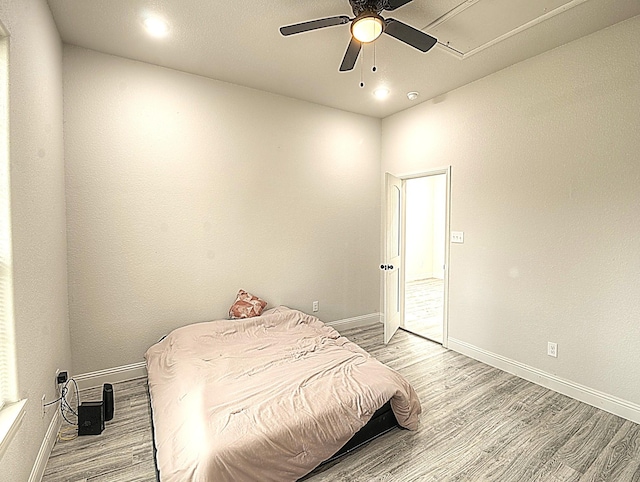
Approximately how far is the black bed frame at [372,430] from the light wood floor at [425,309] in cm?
197

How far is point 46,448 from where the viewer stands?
2.03m

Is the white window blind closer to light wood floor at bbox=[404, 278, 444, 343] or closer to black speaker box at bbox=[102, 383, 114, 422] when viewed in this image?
black speaker box at bbox=[102, 383, 114, 422]

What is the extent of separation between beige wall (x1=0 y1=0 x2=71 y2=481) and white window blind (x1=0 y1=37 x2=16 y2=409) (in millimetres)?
46

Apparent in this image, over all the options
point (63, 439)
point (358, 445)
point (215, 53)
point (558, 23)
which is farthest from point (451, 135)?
point (63, 439)

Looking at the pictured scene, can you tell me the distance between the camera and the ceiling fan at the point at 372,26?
1813 mm

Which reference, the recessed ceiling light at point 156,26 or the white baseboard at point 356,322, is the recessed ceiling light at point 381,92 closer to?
the recessed ceiling light at point 156,26

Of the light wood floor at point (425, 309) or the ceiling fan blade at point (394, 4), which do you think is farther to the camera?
the light wood floor at point (425, 309)

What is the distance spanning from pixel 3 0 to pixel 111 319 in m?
2.41

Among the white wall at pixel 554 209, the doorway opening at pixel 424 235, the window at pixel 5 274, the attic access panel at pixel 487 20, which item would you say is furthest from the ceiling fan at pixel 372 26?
the doorway opening at pixel 424 235

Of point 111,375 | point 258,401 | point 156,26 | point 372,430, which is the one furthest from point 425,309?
point 156,26

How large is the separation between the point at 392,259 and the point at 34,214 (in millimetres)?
3463

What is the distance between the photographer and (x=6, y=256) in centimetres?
157

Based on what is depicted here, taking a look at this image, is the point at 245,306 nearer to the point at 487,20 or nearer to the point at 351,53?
the point at 351,53

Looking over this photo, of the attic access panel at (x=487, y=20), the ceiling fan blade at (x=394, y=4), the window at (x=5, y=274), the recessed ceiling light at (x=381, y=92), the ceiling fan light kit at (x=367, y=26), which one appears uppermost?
the recessed ceiling light at (x=381, y=92)
